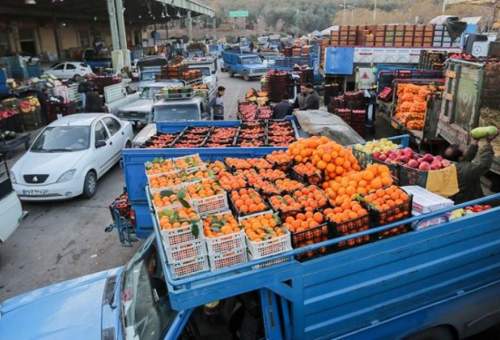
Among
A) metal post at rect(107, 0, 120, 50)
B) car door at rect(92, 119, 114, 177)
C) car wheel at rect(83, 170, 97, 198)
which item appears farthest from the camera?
metal post at rect(107, 0, 120, 50)

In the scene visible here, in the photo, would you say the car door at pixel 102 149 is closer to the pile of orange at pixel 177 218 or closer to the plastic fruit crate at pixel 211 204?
the plastic fruit crate at pixel 211 204

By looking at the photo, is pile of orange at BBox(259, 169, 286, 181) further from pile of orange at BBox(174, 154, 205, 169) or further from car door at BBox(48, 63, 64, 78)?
car door at BBox(48, 63, 64, 78)

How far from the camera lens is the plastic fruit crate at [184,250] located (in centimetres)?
342

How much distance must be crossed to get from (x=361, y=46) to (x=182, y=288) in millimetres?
19932

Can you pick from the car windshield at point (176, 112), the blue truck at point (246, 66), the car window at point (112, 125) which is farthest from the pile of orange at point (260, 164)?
the blue truck at point (246, 66)

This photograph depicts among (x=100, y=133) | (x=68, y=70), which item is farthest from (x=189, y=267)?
(x=68, y=70)

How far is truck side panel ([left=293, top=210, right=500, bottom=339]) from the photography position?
3.47 metres

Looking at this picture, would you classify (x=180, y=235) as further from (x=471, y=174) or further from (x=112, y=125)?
(x=112, y=125)

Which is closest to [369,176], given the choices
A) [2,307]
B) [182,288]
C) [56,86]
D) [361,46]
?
[182,288]

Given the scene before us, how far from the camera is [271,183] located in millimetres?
4941

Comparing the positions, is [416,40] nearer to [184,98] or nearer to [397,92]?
[397,92]

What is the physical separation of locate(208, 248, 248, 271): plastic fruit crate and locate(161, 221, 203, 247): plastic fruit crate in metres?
0.22

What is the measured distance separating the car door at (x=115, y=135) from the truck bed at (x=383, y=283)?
27.7 ft

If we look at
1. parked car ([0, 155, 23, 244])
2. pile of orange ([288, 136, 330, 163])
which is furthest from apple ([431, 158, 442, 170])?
parked car ([0, 155, 23, 244])
